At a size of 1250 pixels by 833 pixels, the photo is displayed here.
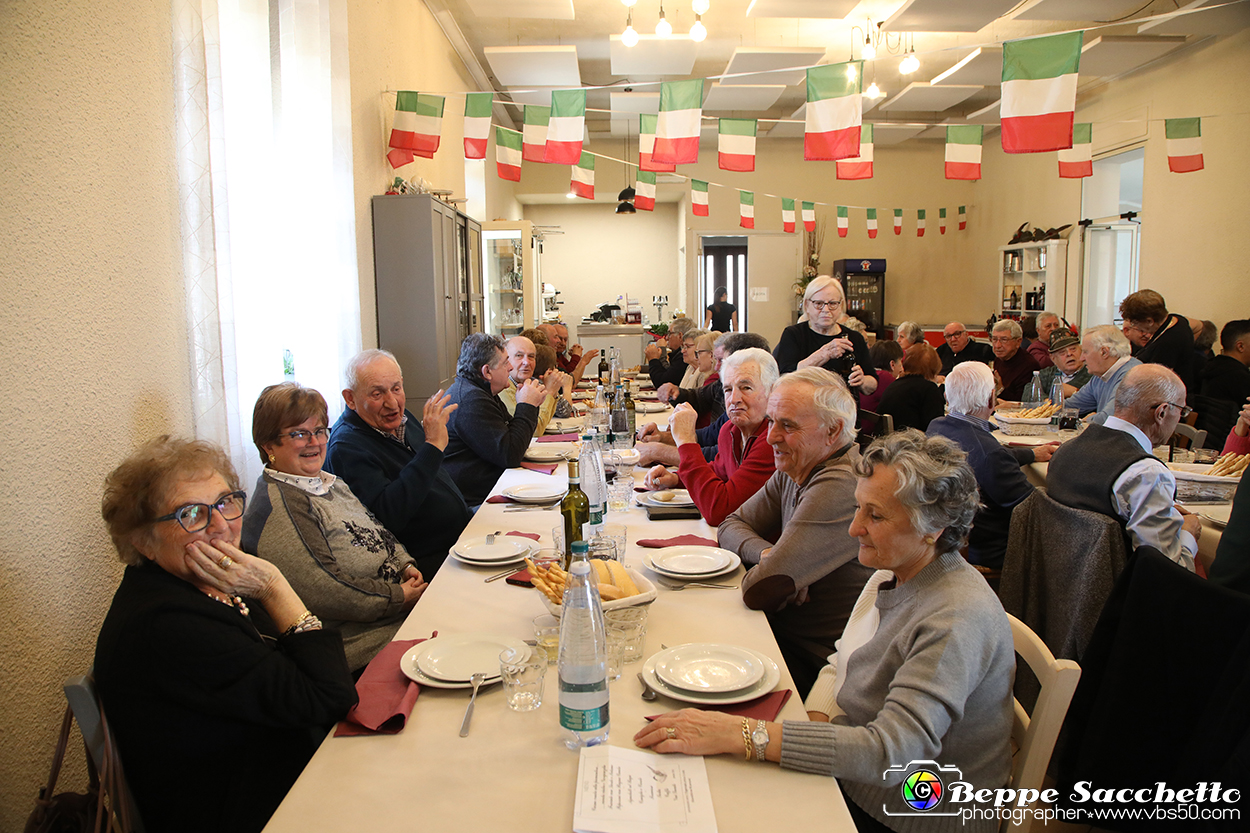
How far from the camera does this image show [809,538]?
2035mm

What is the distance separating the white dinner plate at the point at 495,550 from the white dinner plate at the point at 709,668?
2.62 feet

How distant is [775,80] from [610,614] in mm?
8127

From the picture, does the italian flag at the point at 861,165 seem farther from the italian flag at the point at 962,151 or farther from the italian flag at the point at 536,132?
the italian flag at the point at 536,132

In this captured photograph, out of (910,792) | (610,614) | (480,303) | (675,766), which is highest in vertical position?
(480,303)

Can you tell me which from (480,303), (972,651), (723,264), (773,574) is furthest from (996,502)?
(723,264)

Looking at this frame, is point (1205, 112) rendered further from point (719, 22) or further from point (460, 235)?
point (460, 235)

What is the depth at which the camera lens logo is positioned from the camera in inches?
55.2

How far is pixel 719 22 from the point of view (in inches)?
315

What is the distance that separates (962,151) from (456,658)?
639cm

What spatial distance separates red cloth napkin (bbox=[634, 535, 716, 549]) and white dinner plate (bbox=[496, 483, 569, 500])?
25.3 inches

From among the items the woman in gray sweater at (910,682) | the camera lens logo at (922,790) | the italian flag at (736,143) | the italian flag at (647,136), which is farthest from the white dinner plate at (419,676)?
the italian flag at (736,143)

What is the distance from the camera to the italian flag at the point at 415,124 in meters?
5.62

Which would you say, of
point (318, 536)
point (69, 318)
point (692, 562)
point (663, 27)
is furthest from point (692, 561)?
point (663, 27)

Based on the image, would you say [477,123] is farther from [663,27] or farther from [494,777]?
[494,777]
